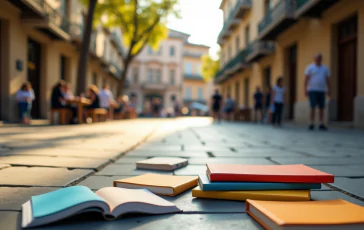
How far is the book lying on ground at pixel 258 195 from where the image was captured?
1376 mm

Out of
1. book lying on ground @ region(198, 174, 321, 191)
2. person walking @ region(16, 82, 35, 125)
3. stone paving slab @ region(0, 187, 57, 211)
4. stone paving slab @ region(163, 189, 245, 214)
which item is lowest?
stone paving slab @ region(163, 189, 245, 214)

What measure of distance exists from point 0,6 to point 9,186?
35.5 feet

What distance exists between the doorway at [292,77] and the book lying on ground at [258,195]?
1341 cm

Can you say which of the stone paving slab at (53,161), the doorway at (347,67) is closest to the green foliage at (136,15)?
the doorway at (347,67)

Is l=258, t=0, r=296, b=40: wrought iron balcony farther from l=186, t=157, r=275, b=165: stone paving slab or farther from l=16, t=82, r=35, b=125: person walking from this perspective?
l=186, t=157, r=275, b=165: stone paving slab

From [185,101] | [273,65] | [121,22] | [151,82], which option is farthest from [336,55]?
[185,101]

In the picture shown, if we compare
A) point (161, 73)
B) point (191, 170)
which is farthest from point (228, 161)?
point (161, 73)

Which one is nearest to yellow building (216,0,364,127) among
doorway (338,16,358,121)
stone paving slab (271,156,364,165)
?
doorway (338,16,358,121)

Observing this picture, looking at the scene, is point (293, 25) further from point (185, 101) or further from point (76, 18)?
point (185, 101)

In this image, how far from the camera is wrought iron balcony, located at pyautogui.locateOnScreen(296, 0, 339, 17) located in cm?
1000

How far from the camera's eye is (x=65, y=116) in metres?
10.3

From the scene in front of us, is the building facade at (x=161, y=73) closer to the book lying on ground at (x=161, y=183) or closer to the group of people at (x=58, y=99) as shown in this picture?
the group of people at (x=58, y=99)

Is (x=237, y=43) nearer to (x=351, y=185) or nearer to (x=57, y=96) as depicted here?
(x=57, y=96)

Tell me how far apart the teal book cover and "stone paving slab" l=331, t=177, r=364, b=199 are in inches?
49.0
